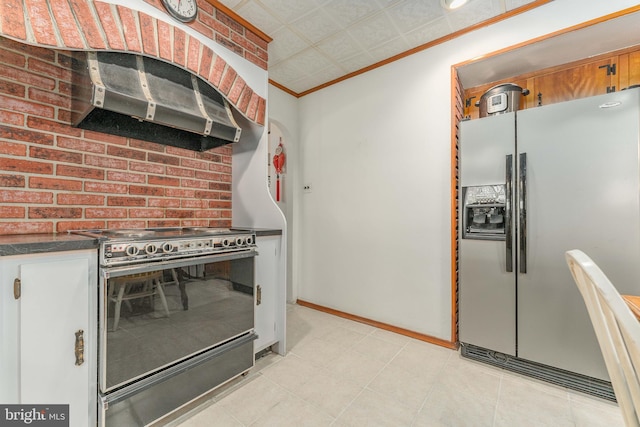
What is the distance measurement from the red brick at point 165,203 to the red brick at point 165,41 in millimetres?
981

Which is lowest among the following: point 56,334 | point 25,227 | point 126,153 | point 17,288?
point 56,334

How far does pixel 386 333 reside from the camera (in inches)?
103

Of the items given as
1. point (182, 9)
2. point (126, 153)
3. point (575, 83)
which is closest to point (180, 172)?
point (126, 153)

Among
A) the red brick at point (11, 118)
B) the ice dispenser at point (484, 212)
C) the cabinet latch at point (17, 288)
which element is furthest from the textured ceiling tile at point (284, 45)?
the cabinet latch at point (17, 288)

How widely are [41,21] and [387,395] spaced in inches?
108

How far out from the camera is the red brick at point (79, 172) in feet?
5.12

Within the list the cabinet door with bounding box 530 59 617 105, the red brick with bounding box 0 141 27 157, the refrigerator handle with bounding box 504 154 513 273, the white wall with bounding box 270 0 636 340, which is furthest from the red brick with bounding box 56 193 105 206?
the cabinet door with bounding box 530 59 617 105

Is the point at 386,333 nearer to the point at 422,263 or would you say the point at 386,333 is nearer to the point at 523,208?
the point at 422,263

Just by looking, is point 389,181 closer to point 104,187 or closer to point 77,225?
point 104,187

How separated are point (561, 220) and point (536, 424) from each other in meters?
1.27

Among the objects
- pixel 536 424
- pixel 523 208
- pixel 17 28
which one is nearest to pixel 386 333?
pixel 536 424

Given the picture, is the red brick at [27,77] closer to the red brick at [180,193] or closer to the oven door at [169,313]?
the red brick at [180,193]

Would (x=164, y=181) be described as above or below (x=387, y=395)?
above

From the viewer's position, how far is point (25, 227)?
1434 mm
